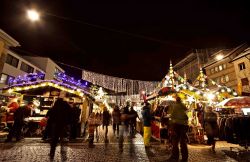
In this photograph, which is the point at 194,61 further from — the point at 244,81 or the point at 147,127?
the point at 147,127

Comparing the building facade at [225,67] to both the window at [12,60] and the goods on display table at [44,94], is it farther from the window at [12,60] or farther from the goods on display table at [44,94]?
the window at [12,60]

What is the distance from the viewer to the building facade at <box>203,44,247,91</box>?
29.8 metres

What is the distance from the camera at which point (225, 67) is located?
31781mm

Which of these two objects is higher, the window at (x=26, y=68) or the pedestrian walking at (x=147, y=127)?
the window at (x=26, y=68)

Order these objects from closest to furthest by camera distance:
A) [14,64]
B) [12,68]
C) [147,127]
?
1. [147,127]
2. [12,68]
3. [14,64]

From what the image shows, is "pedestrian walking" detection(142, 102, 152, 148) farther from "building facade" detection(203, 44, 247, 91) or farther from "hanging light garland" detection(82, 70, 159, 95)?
"building facade" detection(203, 44, 247, 91)

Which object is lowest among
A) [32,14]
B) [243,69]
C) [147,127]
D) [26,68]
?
[147,127]

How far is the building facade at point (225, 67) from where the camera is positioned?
97.8ft

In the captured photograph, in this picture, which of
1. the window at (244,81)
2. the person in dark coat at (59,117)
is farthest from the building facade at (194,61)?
the person in dark coat at (59,117)

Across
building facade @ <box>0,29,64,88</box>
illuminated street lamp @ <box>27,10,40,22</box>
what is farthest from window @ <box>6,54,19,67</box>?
illuminated street lamp @ <box>27,10,40,22</box>

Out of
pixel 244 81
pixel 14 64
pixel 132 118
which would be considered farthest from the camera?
pixel 14 64

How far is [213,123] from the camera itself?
8.68 meters

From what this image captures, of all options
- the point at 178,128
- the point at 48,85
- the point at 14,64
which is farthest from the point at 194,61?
the point at 14,64

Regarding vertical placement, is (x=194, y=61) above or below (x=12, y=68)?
above
